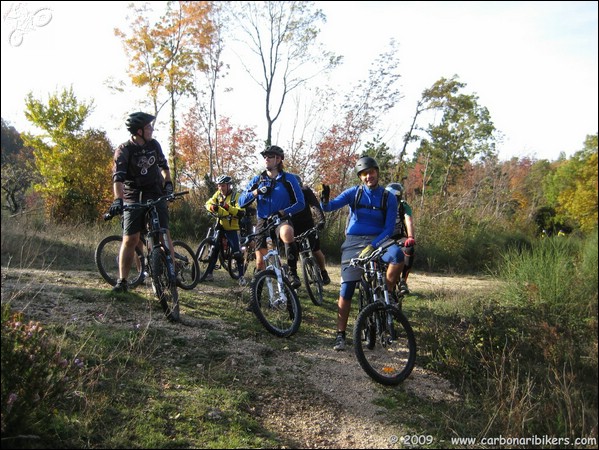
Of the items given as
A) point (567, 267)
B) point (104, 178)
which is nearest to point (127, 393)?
point (567, 267)

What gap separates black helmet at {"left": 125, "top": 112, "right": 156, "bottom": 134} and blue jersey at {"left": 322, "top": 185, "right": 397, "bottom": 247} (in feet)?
7.46

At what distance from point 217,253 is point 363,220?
353 cm

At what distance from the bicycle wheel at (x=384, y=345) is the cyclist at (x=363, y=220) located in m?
0.37

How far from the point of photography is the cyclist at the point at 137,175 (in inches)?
199

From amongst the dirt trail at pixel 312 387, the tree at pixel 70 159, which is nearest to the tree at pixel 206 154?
the tree at pixel 70 159

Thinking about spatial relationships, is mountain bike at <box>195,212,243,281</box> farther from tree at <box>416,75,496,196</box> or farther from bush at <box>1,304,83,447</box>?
tree at <box>416,75,496,196</box>

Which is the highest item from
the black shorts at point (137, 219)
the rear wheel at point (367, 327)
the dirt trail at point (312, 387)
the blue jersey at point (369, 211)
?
the blue jersey at point (369, 211)

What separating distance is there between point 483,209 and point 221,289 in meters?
13.5

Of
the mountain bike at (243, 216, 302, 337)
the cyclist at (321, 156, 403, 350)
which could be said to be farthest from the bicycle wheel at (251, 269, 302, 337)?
the cyclist at (321, 156, 403, 350)

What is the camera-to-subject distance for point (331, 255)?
545 inches

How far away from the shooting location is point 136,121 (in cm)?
506

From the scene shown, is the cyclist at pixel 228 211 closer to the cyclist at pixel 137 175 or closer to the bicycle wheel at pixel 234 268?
the bicycle wheel at pixel 234 268

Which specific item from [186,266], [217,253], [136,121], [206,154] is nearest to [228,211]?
[217,253]

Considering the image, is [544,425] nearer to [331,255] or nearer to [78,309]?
[78,309]
